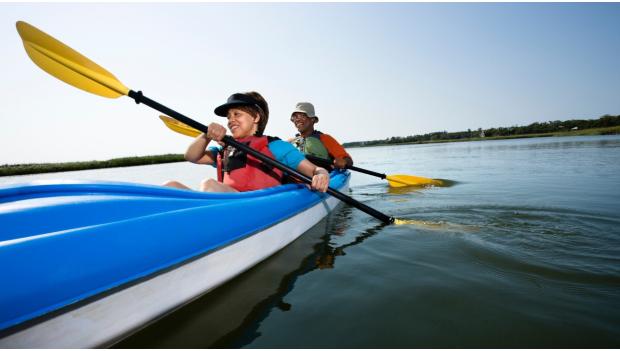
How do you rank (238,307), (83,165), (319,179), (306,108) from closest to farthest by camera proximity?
(238,307) → (319,179) → (306,108) → (83,165)

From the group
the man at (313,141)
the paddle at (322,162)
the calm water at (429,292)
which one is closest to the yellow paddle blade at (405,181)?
the paddle at (322,162)

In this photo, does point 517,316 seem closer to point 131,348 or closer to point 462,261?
point 462,261

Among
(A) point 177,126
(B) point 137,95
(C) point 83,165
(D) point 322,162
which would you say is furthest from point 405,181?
(C) point 83,165

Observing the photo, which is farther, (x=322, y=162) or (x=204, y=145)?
(x=322, y=162)

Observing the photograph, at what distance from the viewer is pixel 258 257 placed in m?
2.65

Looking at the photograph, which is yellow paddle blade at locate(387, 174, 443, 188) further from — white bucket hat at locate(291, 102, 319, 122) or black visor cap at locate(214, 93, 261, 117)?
black visor cap at locate(214, 93, 261, 117)

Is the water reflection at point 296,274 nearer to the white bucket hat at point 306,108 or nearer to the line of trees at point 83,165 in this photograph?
the white bucket hat at point 306,108

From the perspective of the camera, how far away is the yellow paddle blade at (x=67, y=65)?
280cm

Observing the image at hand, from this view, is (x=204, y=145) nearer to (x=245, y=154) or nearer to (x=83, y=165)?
(x=245, y=154)

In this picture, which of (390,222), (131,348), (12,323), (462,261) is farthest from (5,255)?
(390,222)

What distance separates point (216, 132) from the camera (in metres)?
2.99

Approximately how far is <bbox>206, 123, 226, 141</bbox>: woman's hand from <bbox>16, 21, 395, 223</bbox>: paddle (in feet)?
0.18

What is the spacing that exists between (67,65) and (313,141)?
13.3ft

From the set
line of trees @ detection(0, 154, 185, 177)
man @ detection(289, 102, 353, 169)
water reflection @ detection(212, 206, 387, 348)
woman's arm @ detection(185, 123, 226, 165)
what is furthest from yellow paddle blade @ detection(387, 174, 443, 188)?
line of trees @ detection(0, 154, 185, 177)
